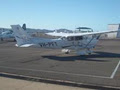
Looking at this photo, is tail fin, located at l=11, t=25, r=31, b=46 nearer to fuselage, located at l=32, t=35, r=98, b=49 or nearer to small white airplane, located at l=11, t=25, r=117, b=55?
small white airplane, located at l=11, t=25, r=117, b=55

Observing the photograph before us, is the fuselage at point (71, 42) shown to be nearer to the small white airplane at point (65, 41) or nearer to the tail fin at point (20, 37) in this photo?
the small white airplane at point (65, 41)

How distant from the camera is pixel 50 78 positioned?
31.6ft

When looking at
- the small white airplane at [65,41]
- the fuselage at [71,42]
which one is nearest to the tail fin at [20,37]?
the small white airplane at [65,41]

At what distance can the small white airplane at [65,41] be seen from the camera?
56.2 ft

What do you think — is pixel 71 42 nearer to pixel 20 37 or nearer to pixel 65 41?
pixel 65 41

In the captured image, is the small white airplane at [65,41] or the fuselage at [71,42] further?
the fuselage at [71,42]

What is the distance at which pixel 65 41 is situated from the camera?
1838 cm

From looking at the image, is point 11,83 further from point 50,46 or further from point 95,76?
point 50,46

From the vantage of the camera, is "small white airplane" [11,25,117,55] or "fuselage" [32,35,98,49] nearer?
"small white airplane" [11,25,117,55]

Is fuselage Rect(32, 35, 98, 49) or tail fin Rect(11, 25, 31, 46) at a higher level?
tail fin Rect(11, 25, 31, 46)

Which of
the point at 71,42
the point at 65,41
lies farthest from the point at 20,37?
the point at 71,42

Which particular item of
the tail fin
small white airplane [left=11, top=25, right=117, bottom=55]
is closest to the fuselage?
small white airplane [left=11, top=25, right=117, bottom=55]

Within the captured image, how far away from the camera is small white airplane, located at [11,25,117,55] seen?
17.1m

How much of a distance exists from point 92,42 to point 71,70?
8509 mm
